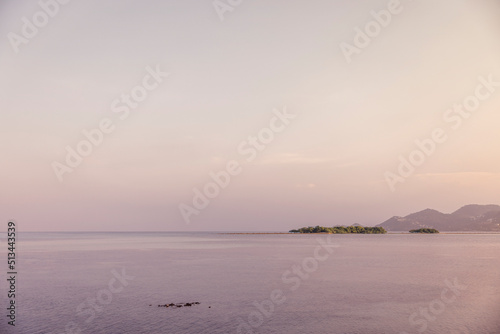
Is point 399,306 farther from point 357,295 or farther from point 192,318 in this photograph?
point 192,318

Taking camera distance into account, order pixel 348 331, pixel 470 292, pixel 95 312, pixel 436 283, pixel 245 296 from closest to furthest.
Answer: pixel 348 331, pixel 95 312, pixel 245 296, pixel 470 292, pixel 436 283

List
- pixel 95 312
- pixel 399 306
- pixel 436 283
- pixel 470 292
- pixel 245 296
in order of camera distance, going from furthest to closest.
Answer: pixel 436 283 → pixel 470 292 → pixel 245 296 → pixel 399 306 → pixel 95 312

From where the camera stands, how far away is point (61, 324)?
28.8 metres

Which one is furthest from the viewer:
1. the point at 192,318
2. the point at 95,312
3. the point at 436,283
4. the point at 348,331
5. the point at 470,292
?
the point at 436,283

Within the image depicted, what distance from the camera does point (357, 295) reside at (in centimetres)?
3953

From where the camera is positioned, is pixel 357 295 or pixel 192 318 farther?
pixel 357 295

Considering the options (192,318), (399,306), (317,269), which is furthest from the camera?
(317,269)

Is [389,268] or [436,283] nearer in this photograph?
[436,283]

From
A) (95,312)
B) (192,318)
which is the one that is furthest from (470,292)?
(95,312)

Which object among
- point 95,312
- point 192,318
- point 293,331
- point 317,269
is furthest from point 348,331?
point 317,269

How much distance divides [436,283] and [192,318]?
32.5m

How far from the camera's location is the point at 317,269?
200 feet

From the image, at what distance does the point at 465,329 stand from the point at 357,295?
12.2 meters

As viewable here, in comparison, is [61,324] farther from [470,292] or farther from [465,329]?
[470,292]
